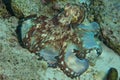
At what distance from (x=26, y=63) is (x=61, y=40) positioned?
82cm

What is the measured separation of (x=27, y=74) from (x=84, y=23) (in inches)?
71.2

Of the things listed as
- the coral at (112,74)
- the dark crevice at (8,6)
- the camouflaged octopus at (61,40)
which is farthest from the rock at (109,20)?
the dark crevice at (8,6)

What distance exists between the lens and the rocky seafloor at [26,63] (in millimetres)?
4863

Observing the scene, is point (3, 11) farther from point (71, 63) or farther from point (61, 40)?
point (71, 63)

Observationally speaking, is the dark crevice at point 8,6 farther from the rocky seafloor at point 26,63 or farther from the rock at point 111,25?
the rock at point 111,25

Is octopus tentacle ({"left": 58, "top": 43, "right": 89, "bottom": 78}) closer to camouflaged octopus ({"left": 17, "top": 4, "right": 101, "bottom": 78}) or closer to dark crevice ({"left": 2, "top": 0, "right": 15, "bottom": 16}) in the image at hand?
camouflaged octopus ({"left": 17, "top": 4, "right": 101, "bottom": 78})

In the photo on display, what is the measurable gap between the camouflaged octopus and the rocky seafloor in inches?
5.2

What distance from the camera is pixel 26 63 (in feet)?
16.6

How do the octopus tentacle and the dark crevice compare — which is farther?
the dark crevice

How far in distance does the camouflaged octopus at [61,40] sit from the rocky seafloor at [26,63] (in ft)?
0.44

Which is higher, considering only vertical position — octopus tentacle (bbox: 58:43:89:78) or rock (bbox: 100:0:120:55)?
rock (bbox: 100:0:120:55)

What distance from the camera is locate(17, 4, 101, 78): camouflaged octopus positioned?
526 cm

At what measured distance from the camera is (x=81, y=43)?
5.46m

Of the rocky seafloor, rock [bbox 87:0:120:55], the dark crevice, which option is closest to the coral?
the rocky seafloor
